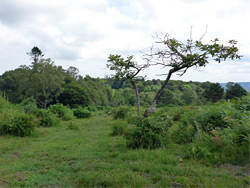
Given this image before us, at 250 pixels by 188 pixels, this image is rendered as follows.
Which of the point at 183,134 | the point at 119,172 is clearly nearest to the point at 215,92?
the point at 183,134

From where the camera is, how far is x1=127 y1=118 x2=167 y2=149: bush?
211 inches

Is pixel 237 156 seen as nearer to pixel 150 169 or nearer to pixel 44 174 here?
pixel 150 169

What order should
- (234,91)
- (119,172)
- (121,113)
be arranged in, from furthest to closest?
(234,91), (121,113), (119,172)

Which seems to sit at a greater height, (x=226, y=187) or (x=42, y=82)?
(x=42, y=82)

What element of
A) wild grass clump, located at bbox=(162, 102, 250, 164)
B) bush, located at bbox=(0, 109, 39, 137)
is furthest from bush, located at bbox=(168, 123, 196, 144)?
bush, located at bbox=(0, 109, 39, 137)

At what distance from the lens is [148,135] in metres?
5.38

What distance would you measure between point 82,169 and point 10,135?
6250 millimetres

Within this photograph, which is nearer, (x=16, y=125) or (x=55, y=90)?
(x=16, y=125)

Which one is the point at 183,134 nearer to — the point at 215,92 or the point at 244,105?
the point at 244,105

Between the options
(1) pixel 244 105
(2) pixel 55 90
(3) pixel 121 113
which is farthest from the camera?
(2) pixel 55 90

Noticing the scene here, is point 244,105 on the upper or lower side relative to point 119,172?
upper

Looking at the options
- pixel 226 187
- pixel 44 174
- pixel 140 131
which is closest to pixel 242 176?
pixel 226 187

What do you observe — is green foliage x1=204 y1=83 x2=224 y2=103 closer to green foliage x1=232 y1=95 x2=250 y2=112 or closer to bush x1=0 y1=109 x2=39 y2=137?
green foliage x1=232 y1=95 x2=250 y2=112

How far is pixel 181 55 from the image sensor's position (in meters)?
6.04
